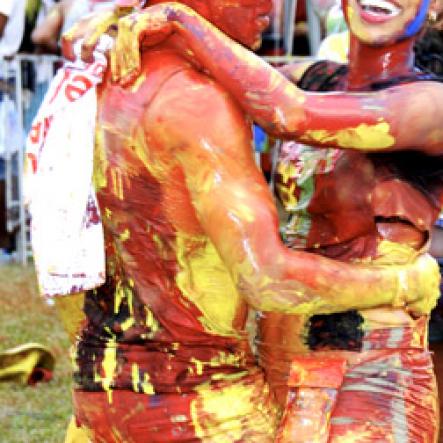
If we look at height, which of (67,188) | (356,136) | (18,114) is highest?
(356,136)

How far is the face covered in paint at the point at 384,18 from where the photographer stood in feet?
8.47

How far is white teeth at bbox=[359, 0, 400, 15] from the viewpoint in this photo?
258 centimetres

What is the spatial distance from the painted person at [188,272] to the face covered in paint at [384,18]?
0.90ft

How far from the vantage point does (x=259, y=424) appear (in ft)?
7.86

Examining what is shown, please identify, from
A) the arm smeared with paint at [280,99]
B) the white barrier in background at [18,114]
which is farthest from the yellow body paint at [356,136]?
the white barrier in background at [18,114]

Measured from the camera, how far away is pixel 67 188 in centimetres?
235

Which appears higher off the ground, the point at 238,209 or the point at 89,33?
the point at 89,33

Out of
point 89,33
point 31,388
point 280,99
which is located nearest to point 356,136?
point 280,99

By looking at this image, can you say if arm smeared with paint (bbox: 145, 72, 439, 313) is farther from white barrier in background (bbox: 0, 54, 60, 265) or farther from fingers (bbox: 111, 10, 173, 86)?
white barrier in background (bbox: 0, 54, 60, 265)

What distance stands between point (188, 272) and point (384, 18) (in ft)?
2.36

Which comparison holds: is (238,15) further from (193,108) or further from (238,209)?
(238,209)

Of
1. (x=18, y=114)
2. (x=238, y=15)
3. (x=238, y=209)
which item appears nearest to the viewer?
(x=238, y=209)

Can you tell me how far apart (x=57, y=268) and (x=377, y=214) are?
0.69 meters

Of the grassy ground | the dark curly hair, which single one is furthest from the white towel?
the grassy ground
